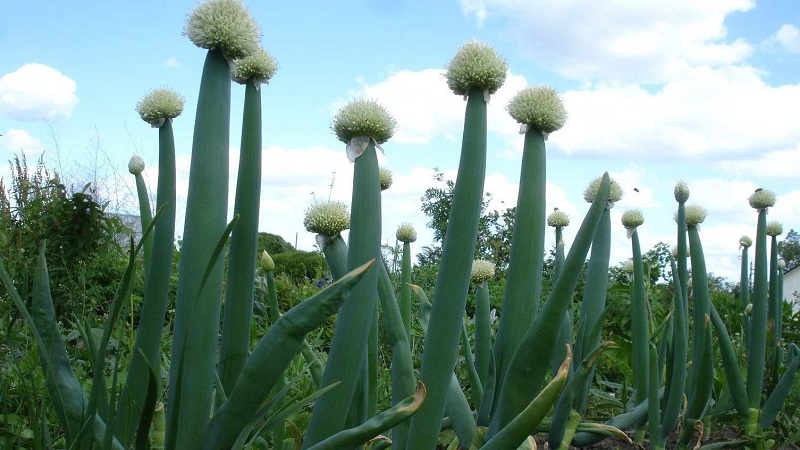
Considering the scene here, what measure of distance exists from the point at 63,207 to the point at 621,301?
3.52 metres

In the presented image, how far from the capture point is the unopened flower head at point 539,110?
1361mm

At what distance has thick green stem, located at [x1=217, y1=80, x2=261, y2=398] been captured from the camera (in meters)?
1.31

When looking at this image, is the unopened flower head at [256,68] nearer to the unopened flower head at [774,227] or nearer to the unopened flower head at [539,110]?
the unopened flower head at [539,110]

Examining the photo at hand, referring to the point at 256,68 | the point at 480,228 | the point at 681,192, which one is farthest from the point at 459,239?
the point at 480,228

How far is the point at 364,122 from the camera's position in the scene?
46.7 inches

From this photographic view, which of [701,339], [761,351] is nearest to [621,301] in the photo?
[761,351]

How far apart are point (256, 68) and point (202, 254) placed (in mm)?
422

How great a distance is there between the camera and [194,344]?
1201 millimetres

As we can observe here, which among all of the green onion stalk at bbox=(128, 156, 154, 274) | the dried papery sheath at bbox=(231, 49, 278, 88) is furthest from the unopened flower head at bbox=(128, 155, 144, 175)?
the dried papery sheath at bbox=(231, 49, 278, 88)

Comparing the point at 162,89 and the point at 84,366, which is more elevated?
the point at 162,89

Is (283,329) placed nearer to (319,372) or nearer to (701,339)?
(319,372)

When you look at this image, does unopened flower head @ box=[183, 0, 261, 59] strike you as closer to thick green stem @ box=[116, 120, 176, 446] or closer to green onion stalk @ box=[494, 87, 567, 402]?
thick green stem @ box=[116, 120, 176, 446]

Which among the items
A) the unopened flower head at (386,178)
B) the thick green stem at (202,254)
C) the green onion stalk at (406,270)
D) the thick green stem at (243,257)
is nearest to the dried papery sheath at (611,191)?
the green onion stalk at (406,270)

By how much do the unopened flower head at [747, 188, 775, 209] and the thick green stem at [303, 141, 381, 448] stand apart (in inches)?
77.2
